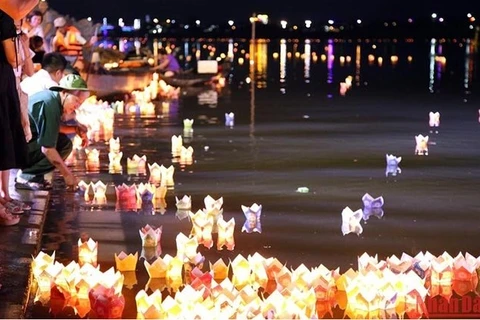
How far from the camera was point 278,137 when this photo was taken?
55.1 feet

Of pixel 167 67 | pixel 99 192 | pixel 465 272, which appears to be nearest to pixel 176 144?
pixel 99 192

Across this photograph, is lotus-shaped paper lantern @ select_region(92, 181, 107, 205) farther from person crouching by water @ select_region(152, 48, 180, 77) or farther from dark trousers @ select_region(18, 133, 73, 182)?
person crouching by water @ select_region(152, 48, 180, 77)

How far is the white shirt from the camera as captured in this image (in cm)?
985

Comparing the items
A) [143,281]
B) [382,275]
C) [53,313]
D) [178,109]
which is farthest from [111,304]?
[178,109]

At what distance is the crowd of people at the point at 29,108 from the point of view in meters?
7.43

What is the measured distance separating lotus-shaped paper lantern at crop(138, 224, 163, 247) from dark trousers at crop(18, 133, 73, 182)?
2062 millimetres

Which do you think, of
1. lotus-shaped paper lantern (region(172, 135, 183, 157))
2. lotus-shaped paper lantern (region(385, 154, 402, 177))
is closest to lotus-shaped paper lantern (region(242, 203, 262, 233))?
lotus-shaped paper lantern (region(385, 154, 402, 177))

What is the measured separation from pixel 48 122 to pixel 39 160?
2.28 ft

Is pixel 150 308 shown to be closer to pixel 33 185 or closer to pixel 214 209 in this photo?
pixel 214 209

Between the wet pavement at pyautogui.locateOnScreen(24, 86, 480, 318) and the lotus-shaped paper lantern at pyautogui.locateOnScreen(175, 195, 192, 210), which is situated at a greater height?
the lotus-shaped paper lantern at pyautogui.locateOnScreen(175, 195, 192, 210)

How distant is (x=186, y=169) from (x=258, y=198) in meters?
2.32

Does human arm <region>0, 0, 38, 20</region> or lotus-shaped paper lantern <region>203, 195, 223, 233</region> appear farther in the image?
lotus-shaped paper lantern <region>203, 195, 223, 233</region>

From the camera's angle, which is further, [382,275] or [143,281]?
[143,281]

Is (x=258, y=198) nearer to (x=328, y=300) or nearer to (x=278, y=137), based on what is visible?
(x=328, y=300)
